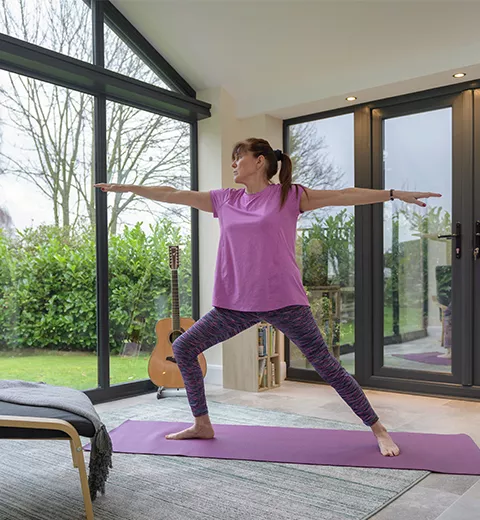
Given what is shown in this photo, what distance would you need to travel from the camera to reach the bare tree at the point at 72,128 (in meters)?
3.70

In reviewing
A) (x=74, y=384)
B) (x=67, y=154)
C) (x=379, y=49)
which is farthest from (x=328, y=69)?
(x=74, y=384)

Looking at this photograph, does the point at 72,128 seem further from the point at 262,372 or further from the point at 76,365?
the point at 262,372

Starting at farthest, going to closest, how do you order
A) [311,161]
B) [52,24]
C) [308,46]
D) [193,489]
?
[311,161] → [308,46] → [52,24] → [193,489]

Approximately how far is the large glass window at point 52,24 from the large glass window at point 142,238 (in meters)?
0.48

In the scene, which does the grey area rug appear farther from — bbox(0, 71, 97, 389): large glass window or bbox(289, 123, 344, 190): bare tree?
bbox(289, 123, 344, 190): bare tree

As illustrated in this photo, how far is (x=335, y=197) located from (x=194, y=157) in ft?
7.75

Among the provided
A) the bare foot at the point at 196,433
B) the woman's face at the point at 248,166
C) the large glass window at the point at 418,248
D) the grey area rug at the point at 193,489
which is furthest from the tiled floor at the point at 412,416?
the woman's face at the point at 248,166

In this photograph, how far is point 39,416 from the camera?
2.02 m

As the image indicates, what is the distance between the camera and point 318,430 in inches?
126

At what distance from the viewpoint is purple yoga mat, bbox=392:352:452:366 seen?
164 inches

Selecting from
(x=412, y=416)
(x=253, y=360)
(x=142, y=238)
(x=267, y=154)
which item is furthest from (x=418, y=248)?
(x=142, y=238)

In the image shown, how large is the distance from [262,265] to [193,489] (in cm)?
102

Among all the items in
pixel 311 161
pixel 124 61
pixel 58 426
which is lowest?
pixel 58 426

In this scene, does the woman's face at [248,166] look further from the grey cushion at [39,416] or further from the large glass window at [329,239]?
the large glass window at [329,239]
